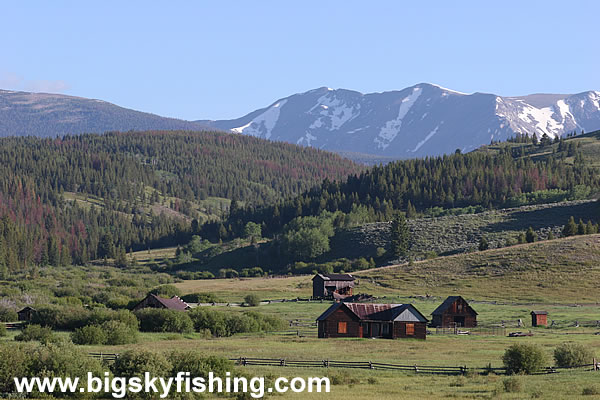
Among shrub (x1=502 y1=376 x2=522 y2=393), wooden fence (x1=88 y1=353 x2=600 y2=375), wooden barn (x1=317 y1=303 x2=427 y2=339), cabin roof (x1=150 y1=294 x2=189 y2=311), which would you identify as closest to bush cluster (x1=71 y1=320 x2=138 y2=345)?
wooden fence (x1=88 y1=353 x2=600 y2=375)

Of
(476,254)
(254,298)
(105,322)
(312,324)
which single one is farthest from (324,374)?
(476,254)

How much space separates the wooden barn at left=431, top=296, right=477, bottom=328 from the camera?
8481 cm

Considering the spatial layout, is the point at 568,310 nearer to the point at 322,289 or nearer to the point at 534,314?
the point at 534,314

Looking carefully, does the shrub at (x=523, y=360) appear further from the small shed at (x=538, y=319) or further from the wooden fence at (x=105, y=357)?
the small shed at (x=538, y=319)

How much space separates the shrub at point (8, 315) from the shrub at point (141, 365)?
169 ft

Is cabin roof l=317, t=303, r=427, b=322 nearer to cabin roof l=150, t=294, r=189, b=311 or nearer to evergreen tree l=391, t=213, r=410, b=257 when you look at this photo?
cabin roof l=150, t=294, r=189, b=311

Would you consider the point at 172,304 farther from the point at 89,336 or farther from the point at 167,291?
the point at 167,291

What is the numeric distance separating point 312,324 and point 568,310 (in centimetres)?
2875

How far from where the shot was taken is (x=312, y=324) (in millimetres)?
86375

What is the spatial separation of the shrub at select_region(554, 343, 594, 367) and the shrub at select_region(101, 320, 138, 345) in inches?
1330

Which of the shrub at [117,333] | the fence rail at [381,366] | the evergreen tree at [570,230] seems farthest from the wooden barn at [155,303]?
the evergreen tree at [570,230]

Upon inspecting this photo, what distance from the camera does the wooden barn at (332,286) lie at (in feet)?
395

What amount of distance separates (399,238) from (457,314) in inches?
3196

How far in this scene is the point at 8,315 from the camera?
90.4m
